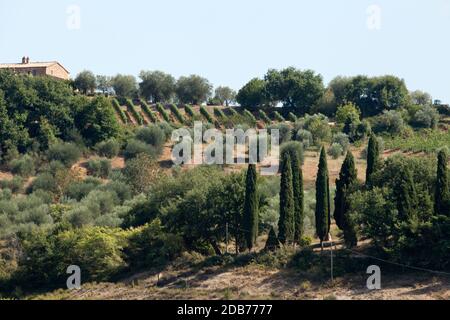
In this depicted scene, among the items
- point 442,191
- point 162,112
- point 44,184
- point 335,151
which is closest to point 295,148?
point 335,151

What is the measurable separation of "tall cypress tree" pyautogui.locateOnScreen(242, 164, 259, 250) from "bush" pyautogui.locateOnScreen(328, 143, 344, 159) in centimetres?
2466

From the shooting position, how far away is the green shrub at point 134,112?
85312 mm

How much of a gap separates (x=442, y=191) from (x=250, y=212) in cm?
913

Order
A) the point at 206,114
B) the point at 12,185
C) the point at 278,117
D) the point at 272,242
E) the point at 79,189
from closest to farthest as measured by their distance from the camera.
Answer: the point at 272,242, the point at 79,189, the point at 12,185, the point at 206,114, the point at 278,117

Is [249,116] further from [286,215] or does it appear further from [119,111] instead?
[286,215]

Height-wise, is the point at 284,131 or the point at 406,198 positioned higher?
the point at 284,131

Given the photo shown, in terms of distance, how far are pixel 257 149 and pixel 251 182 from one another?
23.8 m

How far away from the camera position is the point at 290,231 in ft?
153

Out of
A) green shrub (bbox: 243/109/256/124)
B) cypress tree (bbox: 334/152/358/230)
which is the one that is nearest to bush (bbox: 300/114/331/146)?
green shrub (bbox: 243/109/256/124)

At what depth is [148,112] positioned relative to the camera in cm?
8819

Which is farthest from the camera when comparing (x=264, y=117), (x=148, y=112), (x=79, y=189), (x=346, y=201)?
(x=264, y=117)

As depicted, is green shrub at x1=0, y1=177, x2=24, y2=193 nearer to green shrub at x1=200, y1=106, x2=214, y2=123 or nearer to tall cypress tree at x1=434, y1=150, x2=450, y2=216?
green shrub at x1=200, y1=106, x2=214, y2=123

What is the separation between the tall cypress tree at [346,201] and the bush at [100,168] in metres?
25.6
